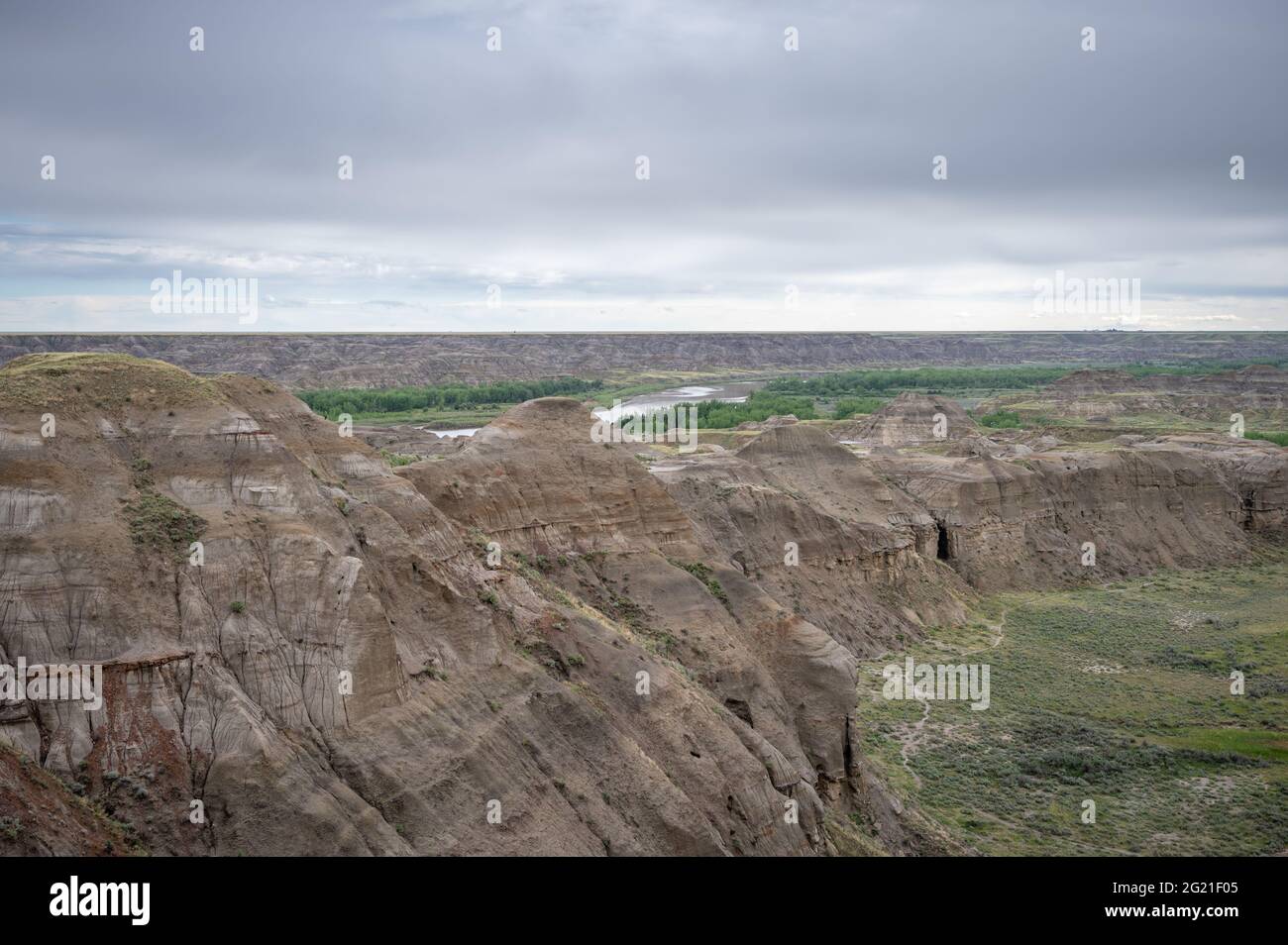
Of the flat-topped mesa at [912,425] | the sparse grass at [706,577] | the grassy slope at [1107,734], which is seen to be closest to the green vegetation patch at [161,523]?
the sparse grass at [706,577]

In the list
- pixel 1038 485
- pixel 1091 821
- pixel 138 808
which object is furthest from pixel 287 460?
pixel 1038 485

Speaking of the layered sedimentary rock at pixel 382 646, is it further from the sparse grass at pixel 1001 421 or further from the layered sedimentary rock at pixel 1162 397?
the layered sedimentary rock at pixel 1162 397

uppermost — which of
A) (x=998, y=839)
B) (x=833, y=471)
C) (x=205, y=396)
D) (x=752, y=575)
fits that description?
(x=205, y=396)

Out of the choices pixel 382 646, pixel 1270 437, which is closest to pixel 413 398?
pixel 1270 437

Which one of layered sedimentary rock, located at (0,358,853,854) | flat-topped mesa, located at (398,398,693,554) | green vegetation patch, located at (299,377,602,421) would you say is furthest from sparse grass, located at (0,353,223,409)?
green vegetation patch, located at (299,377,602,421)


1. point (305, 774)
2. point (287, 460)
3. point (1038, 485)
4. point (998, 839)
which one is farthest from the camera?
point (1038, 485)

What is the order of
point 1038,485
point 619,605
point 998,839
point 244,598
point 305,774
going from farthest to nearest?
point 1038,485 < point 619,605 < point 998,839 < point 244,598 < point 305,774

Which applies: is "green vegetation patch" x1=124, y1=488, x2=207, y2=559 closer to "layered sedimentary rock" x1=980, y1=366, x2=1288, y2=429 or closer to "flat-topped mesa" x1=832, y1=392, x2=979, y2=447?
"flat-topped mesa" x1=832, y1=392, x2=979, y2=447

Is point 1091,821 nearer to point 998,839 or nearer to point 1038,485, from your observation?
point 998,839
